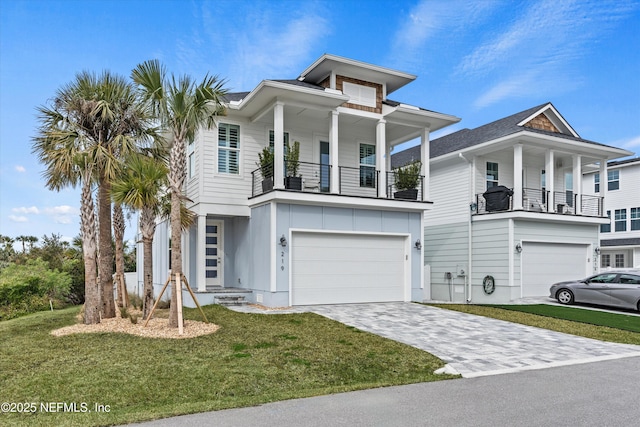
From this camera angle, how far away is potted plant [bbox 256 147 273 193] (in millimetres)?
13961

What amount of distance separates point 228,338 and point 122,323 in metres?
3.30

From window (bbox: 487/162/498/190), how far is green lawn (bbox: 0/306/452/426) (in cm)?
1256

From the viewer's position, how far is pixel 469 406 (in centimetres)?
543

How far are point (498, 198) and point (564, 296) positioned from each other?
14.2 ft

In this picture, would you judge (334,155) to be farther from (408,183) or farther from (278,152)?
(408,183)

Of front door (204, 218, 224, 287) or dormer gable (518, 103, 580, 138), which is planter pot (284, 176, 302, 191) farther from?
dormer gable (518, 103, 580, 138)

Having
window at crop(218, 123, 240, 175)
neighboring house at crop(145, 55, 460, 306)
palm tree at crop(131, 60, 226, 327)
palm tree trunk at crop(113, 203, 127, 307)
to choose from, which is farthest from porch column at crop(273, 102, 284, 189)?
palm tree trunk at crop(113, 203, 127, 307)

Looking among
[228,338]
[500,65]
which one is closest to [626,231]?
[500,65]

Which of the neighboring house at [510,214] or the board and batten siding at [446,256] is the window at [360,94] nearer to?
the neighboring house at [510,214]

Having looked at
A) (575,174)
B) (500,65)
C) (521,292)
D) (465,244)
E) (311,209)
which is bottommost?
(521,292)

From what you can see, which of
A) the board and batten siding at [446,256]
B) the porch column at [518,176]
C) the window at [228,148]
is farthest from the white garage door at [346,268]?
the porch column at [518,176]

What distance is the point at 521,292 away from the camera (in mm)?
17516

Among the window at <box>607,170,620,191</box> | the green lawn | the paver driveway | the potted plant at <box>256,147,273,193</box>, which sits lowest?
the paver driveway

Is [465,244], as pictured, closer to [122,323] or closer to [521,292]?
[521,292]
